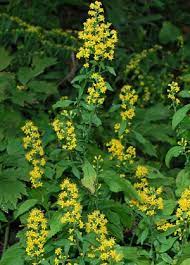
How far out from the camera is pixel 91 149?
4.21m

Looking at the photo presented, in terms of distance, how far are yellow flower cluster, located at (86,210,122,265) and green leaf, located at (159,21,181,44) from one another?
3.30 meters

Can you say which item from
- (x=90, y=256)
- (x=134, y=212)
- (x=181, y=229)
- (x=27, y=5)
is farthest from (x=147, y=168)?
(x=27, y=5)

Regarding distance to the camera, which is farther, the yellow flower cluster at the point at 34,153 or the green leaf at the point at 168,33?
the green leaf at the point at 168,33

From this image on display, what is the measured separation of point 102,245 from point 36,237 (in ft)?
1.28

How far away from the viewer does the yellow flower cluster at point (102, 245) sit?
10.1ft

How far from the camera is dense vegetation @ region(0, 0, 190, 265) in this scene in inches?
133

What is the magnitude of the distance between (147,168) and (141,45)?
233cm

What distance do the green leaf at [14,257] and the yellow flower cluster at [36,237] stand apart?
0.61 ft

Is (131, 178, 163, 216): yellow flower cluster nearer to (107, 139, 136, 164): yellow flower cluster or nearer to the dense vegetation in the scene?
the dense vegetation

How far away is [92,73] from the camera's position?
11.9ft

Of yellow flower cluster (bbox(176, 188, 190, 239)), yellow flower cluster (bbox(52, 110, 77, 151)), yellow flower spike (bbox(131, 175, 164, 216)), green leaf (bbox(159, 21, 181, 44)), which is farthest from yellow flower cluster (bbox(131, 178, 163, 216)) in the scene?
green leaf (bbox(159, 21, 181, 44))

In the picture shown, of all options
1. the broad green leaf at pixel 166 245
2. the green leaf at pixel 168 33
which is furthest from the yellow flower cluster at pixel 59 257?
the green leaf at pixel 168 33

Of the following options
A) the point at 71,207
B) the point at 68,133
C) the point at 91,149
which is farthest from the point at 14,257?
the point at 91,149

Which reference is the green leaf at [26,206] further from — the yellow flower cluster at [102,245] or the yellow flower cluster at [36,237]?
the yellow flower cluster at [102,245]
